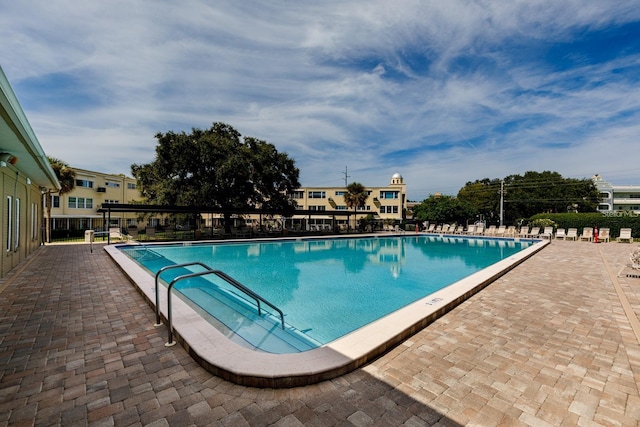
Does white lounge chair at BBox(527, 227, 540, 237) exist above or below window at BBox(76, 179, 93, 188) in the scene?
below

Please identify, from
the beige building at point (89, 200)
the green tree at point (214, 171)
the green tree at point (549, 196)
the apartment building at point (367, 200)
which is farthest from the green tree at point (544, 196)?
the beige building at point (89, 200)

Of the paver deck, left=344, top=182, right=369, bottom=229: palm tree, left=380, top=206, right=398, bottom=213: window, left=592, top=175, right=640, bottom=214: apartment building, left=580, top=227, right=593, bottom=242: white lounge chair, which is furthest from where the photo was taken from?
left=592, top=175, right=640, bottom=214: apartment building

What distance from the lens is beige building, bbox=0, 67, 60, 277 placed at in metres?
4.20

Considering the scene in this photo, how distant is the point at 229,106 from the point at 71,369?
1622 centimetres

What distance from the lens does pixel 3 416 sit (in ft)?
7.61

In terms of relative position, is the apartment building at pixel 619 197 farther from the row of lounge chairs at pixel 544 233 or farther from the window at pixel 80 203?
the window at pixel 80 203

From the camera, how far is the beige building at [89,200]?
2764 cm

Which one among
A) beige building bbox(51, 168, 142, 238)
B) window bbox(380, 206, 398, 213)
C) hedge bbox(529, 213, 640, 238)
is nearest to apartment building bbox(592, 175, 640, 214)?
hedge bbox(529, 213, 640, 238)

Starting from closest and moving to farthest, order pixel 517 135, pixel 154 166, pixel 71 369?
1. pixel 71 369
2. pixel 154 166
3. pixel 517 135

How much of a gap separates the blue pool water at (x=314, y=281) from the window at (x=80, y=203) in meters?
18.7

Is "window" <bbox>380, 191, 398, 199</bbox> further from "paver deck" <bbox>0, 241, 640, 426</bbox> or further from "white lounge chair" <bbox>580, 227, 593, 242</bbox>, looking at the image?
"paver deck" <bbox>0, 241, 640, 426</bbox>

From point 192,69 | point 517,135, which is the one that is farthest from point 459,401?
point 517,135

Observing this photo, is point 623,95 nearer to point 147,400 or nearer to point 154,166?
point 147,400

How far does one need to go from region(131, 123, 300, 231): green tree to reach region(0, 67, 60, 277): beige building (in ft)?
31.1
